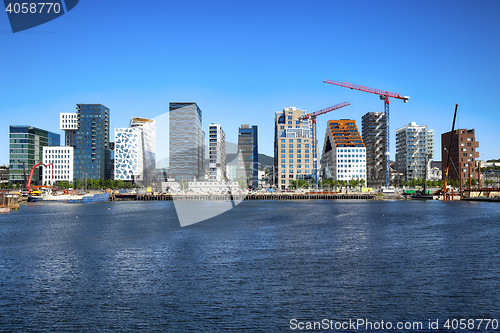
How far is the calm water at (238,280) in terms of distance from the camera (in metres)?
24.2

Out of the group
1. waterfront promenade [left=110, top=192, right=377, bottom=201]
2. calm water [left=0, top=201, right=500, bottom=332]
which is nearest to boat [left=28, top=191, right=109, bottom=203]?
waterfront promenade [left=110, top=192, right=377, bottom=201]

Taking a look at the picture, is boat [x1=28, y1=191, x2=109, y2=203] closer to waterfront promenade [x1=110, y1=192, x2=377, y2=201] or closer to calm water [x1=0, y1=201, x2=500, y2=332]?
waterfront promenade [x1=110, y1=192, x2=377, y2=201]

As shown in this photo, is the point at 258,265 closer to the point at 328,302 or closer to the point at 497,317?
the point at 328,302

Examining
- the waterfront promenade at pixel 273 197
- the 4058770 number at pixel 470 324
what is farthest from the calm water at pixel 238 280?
the waterfront promenade at pixel 273 197

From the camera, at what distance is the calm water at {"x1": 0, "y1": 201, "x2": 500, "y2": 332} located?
24.2 meters

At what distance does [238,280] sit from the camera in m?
32.0

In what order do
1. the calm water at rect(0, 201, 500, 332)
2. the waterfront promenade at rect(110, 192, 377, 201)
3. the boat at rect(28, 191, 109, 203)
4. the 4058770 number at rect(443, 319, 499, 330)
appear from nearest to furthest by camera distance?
1. the 4058770 number at rect(443, 319, 499, 330)
2. the calm water at rect(0, 201, 500, 332)
3. the boat at rect(28, 191, 109, 203)
4. the waterfront promenade at rect(110, 192, 377, 201)

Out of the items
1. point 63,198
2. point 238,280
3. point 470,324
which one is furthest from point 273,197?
point 470,324

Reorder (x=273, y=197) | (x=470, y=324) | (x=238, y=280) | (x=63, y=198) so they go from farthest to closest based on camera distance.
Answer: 1. (x=273, y=197)
2. (x=63, y=198)
3. (x=238, y=280)
4. (x=470, y=324)

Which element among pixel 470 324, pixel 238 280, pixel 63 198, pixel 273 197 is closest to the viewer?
pixel 470 324

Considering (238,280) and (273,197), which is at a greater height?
(238,280)

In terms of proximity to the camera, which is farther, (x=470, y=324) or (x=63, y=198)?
(x=63, y=198)

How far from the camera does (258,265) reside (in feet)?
123

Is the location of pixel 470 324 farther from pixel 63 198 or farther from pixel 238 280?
pixel 63 198
